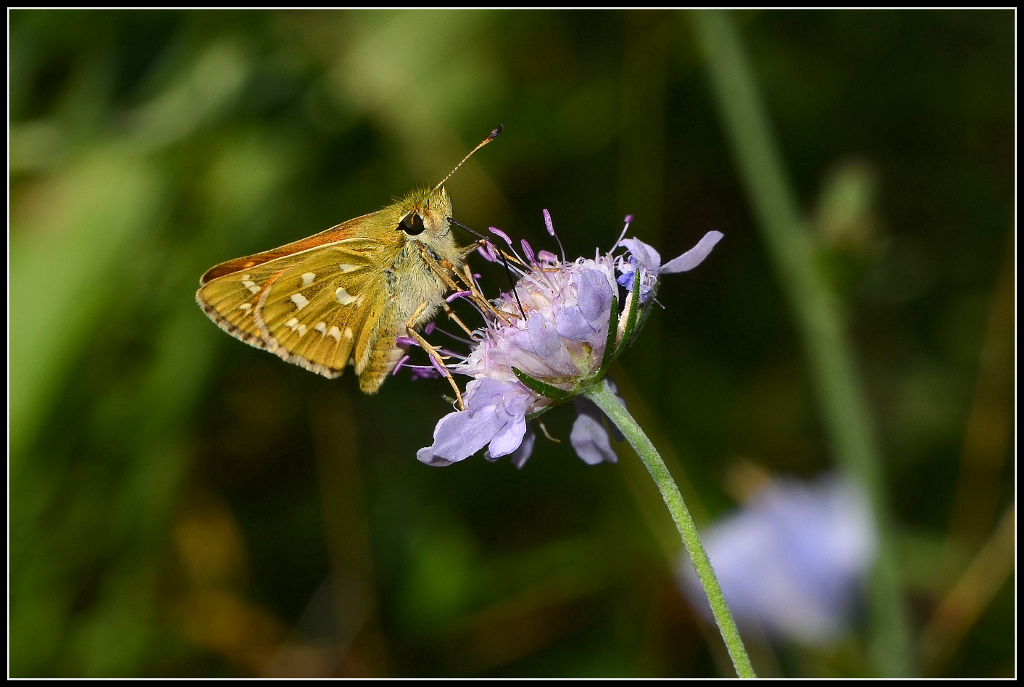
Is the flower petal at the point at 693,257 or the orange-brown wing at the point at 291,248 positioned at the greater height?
the orange-brown wing at the point at 291,248

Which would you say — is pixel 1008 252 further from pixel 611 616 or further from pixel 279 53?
pixel 279 53

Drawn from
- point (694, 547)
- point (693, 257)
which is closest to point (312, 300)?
point (693, 257)

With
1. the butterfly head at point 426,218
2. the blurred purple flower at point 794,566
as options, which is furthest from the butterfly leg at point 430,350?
the blurred purple flower at point 794,566

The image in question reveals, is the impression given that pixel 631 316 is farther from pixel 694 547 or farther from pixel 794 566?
pixel 794 566

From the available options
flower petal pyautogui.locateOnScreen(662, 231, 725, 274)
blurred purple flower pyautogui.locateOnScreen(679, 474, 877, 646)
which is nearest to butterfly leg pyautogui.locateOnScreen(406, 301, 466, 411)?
flower petal pyautogui.locateOnScreen(662, 231, 725, 274)

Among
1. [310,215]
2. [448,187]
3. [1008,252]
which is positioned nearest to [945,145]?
[1008,252]

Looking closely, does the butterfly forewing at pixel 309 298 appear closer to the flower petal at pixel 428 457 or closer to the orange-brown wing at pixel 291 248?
the orange-brown wing at pixel 291 248

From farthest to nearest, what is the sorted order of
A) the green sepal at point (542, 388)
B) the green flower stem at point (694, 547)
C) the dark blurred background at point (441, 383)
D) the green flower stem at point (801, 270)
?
the dark blurred background at point (441, 383)
the green flower stem at point (801, 270)
the green sepal at point (542, 388)
the green flower stem at point (694, 547)
